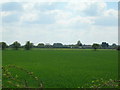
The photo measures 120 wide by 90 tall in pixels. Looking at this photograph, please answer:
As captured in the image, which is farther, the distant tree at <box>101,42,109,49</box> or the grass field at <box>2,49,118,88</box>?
the distant tree at <box>101,42,109,49</box>

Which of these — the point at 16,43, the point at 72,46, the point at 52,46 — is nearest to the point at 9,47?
the point at 16,43

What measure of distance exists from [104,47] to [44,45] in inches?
1220

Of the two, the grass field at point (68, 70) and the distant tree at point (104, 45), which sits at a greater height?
the distant tree at point (104, 45)

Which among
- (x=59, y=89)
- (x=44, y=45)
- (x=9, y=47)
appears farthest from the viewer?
(x=44, y=45)

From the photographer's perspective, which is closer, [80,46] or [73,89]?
[73,89]

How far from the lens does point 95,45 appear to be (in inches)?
4237

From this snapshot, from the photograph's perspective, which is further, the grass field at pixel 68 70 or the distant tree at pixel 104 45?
the distant tree at pixel 104 45

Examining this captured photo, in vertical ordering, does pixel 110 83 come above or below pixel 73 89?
above

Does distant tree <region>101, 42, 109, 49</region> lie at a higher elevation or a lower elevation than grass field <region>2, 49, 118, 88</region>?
higher

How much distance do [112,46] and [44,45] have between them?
34.7 metres

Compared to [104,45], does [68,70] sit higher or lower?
lower

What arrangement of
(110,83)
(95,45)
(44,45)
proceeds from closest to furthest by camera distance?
(110,83) < (95,45) < (44,45)

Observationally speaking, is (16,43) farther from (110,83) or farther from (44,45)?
(110,83)

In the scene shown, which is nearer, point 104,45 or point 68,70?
point 68,70
